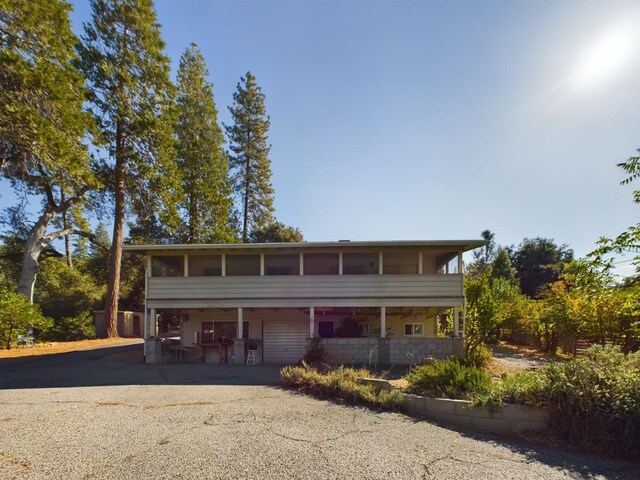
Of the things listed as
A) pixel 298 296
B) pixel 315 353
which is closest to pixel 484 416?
pixel 315 353

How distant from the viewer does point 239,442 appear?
480cm

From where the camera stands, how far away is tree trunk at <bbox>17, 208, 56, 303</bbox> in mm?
17016

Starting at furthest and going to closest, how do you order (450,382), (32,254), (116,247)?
(116,247) < (32,254) < (450,382)

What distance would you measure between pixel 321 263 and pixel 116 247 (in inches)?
475

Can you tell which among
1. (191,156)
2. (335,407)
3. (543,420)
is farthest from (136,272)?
(543,420)

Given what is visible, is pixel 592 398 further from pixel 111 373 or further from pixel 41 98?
pixel 41 98

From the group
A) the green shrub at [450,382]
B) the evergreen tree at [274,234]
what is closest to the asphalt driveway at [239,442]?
the green shrub at [450,382]

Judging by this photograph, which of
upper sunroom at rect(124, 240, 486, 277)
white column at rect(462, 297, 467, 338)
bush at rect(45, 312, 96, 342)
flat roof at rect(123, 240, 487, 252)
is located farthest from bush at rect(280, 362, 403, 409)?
bush at rect(45, 312, 96, 342)

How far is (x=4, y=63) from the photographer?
12.2 m

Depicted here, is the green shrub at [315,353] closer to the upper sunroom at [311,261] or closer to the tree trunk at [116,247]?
the upper sunroom at [311,261]

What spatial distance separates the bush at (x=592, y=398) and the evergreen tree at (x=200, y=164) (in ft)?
67.4

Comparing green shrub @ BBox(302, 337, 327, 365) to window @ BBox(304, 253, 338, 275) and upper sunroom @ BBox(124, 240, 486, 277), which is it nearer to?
upper sunroom @ BBox(124, 240, 486, 277)

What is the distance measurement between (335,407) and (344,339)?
6421mm

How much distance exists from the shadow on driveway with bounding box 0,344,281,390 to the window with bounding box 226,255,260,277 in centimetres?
436
